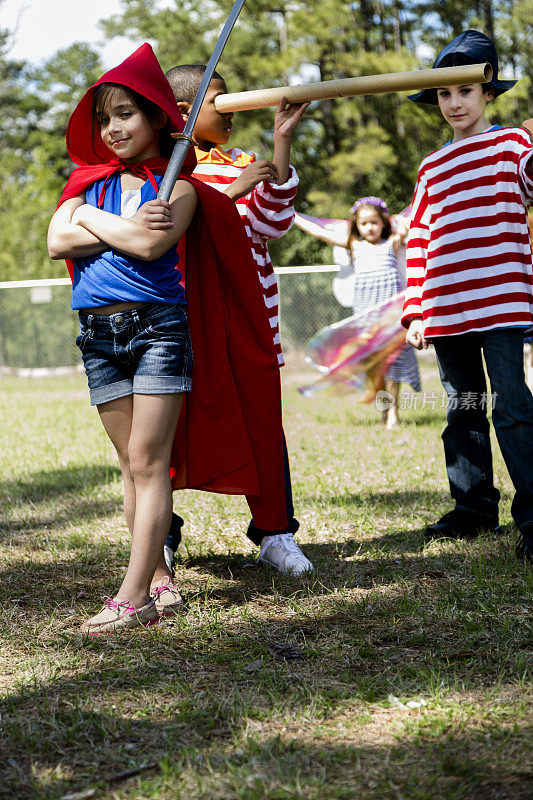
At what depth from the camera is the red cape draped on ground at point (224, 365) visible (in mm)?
3129

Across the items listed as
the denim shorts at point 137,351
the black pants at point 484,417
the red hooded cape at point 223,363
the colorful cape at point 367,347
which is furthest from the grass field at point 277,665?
the colorful cape at point 367,347

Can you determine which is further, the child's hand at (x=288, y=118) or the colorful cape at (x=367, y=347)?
the colorful cape at (x=367, y=347)

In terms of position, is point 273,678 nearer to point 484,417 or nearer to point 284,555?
point 284,555

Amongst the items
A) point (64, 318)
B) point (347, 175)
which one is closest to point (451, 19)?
point (347, 175)

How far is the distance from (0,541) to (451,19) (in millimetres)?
18897

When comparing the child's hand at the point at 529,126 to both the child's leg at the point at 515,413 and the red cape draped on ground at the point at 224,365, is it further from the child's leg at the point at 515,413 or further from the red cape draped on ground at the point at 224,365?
the red cape draped on ground at the point at 224,365

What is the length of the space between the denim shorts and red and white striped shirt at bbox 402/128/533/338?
50.5 inches

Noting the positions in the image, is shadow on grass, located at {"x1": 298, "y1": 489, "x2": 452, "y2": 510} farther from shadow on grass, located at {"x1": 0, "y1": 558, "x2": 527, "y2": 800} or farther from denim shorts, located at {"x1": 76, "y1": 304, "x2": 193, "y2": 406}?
denim shorts, located at {"x1": 76, "y1": 304, "x2": 193, "y2": 406}

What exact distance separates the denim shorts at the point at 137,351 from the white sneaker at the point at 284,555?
0.94 meters

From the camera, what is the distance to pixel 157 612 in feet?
9.64

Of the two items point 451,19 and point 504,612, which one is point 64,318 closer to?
point 451,19

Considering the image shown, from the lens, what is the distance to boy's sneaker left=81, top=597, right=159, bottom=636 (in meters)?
2.82

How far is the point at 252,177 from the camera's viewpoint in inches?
123

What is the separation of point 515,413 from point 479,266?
0.59 meters
